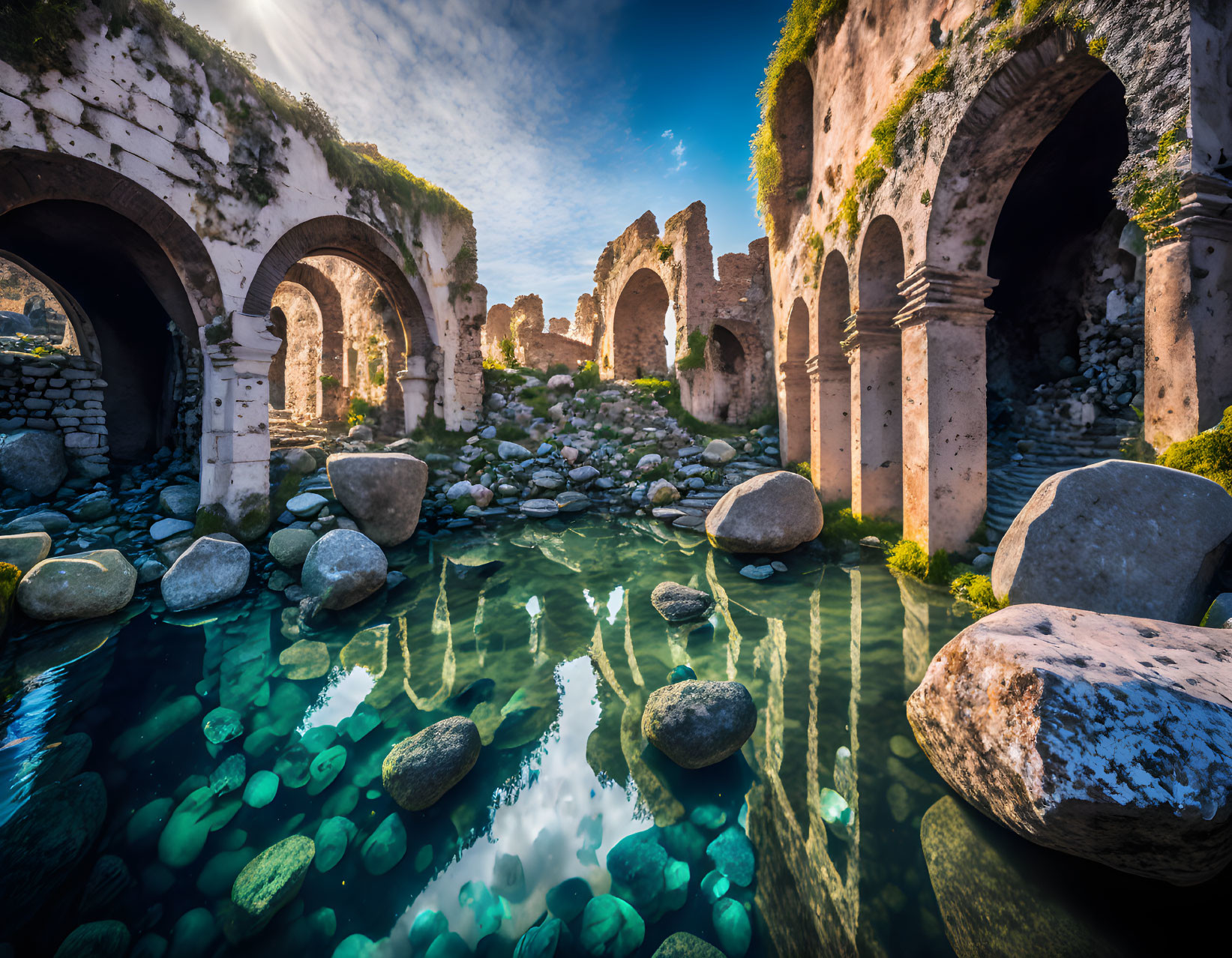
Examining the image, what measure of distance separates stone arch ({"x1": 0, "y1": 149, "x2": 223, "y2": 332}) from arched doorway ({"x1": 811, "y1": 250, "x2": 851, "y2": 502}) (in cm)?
797

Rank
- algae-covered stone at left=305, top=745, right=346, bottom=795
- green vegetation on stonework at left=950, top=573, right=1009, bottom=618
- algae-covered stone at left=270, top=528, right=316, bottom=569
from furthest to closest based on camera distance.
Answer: algae-covered stone at left=270, top=528, right=316, bottom=569
green vegetation on stonework at left=950, top=573, right=1009, bottom=618
algae-covered stone at left=305, top=745, right=346, bottom=795

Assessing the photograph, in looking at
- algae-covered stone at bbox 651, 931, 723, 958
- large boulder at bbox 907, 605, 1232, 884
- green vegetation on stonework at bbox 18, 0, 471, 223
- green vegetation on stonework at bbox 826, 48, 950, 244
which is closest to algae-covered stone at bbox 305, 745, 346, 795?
algae-covered stone at bbox 651, 931, 723, 958

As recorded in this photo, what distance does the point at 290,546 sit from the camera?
17.1 ft

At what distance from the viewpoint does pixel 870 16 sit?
17.4 feet

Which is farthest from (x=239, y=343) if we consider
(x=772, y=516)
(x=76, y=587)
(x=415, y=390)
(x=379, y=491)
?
(x=772, y=516)

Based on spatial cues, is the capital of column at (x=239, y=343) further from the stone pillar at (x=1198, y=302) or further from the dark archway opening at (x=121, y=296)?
the stone pillar at (x=1198, y=302)

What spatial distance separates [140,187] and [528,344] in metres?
14.1

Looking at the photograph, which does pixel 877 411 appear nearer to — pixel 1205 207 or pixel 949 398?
pixel 949 398

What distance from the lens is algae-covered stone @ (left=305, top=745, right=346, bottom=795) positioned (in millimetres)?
2312

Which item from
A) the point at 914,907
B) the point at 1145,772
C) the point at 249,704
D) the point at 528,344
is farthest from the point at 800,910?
the point at 528,344

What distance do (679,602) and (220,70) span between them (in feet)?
26.7

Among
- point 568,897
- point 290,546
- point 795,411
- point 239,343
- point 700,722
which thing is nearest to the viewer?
point 568,897

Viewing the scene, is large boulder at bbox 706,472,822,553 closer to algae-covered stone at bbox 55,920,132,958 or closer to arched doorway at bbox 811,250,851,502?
arched doorway at bbox 811,250,851,502

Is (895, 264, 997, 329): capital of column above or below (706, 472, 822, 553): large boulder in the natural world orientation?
above
